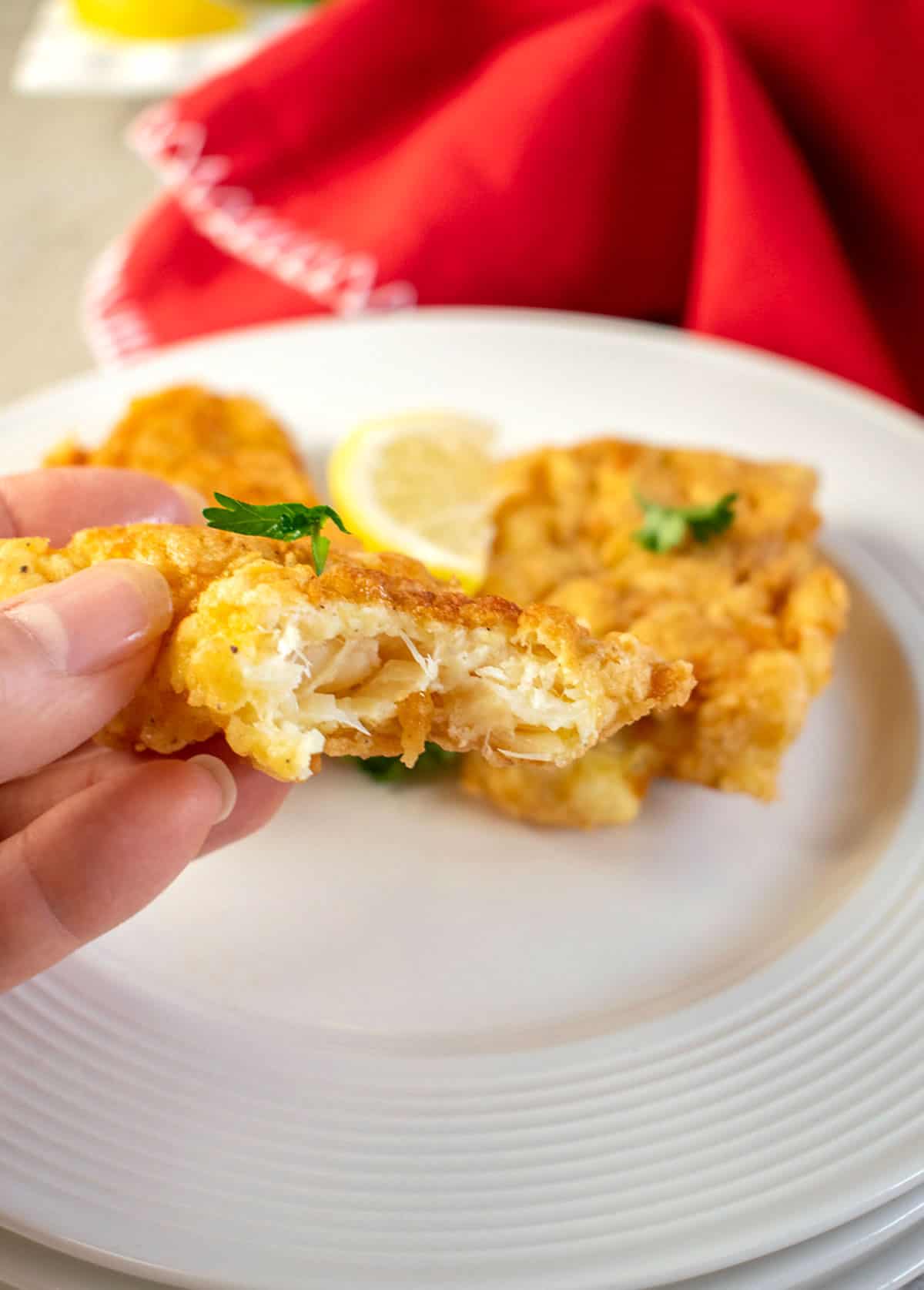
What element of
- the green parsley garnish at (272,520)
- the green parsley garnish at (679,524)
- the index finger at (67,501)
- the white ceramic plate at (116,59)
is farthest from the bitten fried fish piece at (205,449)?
the white ceramic plate at (116,59)

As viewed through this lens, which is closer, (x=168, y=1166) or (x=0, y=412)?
(x=168, y=1166)

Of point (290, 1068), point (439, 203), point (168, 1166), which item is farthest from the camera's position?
point (439, 203)

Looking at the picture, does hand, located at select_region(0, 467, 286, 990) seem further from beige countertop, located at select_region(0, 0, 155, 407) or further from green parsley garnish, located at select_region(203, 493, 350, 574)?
beige countertop, located at select_region(0, 0, 155, 407)

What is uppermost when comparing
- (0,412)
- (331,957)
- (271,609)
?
(271,609)

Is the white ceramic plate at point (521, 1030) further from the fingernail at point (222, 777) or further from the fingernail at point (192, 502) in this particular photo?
the fingernail at point (192, 502)

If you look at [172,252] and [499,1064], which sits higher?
[172,252]

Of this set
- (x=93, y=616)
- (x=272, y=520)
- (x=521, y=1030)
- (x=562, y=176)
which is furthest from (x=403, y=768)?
(x=562, y=176)

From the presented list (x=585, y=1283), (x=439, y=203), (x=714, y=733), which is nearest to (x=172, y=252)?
(x=439, y=203)

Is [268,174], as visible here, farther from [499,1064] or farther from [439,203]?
[499,1064]
